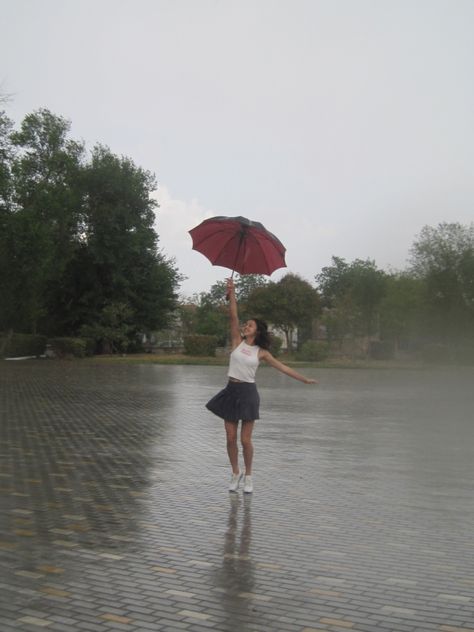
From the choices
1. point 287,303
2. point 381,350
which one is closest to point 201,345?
point 287,303

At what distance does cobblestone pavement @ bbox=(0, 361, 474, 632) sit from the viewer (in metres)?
3.97

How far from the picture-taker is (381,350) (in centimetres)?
5959

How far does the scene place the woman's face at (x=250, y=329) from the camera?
23.9ft

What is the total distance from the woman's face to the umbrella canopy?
1.79 ft

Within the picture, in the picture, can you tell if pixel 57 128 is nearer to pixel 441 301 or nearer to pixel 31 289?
pixel 31 289

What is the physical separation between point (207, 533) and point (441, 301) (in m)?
42.7

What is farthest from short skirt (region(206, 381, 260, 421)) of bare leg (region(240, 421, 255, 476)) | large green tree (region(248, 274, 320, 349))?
large green tree (region(248, 274, 320, 349))

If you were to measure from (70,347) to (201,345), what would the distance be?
8.35 m

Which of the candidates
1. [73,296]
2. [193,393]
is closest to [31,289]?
[73,296]

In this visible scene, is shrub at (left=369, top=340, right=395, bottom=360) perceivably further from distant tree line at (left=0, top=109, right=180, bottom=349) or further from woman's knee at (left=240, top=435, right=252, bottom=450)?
woman's knee at (left=240, top=435, right=252, bottom=450)

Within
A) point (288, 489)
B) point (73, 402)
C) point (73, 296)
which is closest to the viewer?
point (288, 489)

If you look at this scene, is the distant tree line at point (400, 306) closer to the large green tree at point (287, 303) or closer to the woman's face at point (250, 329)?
the large green tree at point (287, 303)

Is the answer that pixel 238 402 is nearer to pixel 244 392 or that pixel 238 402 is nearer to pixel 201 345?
pixel 244 392

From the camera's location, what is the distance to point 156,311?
5488cm
